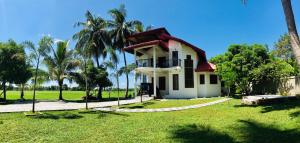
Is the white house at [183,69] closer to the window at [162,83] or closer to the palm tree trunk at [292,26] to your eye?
the window at [162,83]

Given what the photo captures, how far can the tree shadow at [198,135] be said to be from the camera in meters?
8.73

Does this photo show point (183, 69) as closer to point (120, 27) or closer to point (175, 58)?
point (175, 58)

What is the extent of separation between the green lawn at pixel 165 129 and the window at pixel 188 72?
592 inches

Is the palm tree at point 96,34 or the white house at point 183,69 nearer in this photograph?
the white house at point 183,69

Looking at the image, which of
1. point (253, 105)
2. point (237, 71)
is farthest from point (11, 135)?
point (237, 71)

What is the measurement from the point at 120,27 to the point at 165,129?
27.5m

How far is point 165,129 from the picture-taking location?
10648mm

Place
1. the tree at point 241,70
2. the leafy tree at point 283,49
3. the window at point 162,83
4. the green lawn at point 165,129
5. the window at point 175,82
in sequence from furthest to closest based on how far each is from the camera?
the leafy tree at point 283,49 → the window at point 162,83 → the window at point 175,82 → the tree at point 241,70 → the green lawn at point 165,129

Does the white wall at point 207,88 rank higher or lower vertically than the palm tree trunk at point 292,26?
lower

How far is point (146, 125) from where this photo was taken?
11555 mm

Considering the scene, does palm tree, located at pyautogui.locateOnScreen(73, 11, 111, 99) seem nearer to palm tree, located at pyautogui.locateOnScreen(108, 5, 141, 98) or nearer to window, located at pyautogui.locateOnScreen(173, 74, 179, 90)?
palm tree, located at pyautogui.locateOnScreen(108, 5, 141, 98)

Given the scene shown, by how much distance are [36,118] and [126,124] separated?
4.84 m

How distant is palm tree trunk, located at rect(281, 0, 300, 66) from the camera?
33.0ft

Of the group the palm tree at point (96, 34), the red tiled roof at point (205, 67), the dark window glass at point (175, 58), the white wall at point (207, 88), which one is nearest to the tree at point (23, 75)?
the palm tree at point (96, 34)
